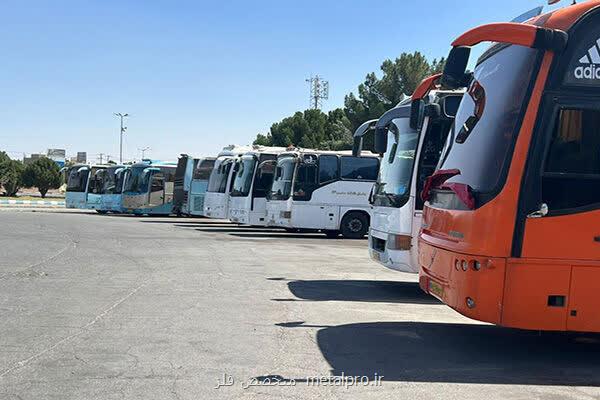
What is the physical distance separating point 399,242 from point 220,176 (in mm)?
19100

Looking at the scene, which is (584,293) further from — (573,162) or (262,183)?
(262,183)

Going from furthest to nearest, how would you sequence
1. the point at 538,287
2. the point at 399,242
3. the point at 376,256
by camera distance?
1. the point at 376,256
2. the point at 399,242
3. the point at 538,287

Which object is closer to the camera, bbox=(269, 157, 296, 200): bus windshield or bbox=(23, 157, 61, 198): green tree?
bbox=(269, 157, 296, 200): bus windshield

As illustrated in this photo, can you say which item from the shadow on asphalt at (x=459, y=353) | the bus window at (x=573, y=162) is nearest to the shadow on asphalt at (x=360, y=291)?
the shadow on asphalt at (x=459, y=353)

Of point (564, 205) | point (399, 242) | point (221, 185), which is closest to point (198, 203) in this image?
point (221, 185)

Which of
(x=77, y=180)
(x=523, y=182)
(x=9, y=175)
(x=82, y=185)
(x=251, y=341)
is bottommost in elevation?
(x=9, y=175)

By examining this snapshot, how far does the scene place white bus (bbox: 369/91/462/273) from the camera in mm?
10219

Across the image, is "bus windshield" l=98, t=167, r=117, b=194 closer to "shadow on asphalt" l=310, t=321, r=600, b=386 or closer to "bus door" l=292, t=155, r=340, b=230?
"bus door" l=292, t=155, r=340, b=230

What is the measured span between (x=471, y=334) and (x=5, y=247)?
42.6ft

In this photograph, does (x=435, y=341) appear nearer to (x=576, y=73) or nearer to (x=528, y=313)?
(x=528, y=313)

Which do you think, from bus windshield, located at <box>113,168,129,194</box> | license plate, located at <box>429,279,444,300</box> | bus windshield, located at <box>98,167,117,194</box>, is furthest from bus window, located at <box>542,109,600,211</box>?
bus windshield, located at <box>98,167,117,194</box>

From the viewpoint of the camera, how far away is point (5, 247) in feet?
55.9

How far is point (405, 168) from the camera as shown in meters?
10.8

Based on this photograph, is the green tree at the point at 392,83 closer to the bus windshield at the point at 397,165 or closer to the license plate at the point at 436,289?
the bus windshield at the point at 397,165
